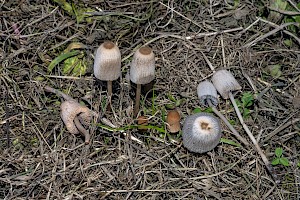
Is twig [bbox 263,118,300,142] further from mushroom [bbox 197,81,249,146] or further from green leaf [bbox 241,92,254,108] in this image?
mushroom [bbox 197,81,249,146]

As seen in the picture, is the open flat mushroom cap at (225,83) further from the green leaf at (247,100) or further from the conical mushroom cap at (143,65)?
the conical mushroom cap at (143,65)

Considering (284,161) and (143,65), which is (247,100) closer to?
(284,161)

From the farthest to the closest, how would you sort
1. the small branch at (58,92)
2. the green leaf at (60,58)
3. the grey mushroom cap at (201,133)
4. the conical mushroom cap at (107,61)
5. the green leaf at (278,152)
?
the green leaf at (60,58) < the small branch at (58,92) < the green leaf at (278,152) < the grey mushroom cap at (201,133) < the conical mushroom cap at (107,61)

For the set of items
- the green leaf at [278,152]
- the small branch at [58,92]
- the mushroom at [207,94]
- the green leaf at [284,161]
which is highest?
the mushroom at [207,94]

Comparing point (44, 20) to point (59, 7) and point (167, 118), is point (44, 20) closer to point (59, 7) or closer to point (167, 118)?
point (59, 7)

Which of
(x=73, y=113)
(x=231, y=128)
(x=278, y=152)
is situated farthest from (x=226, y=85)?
(x=73, y=113)

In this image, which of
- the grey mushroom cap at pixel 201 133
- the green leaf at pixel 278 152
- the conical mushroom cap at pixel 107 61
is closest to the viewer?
the conical mushroom cap at pixel 107 61

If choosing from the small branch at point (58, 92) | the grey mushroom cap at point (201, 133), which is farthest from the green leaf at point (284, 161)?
the small branch at point (58, 92)

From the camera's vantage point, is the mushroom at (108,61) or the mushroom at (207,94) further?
the mushroom at (207,94)
